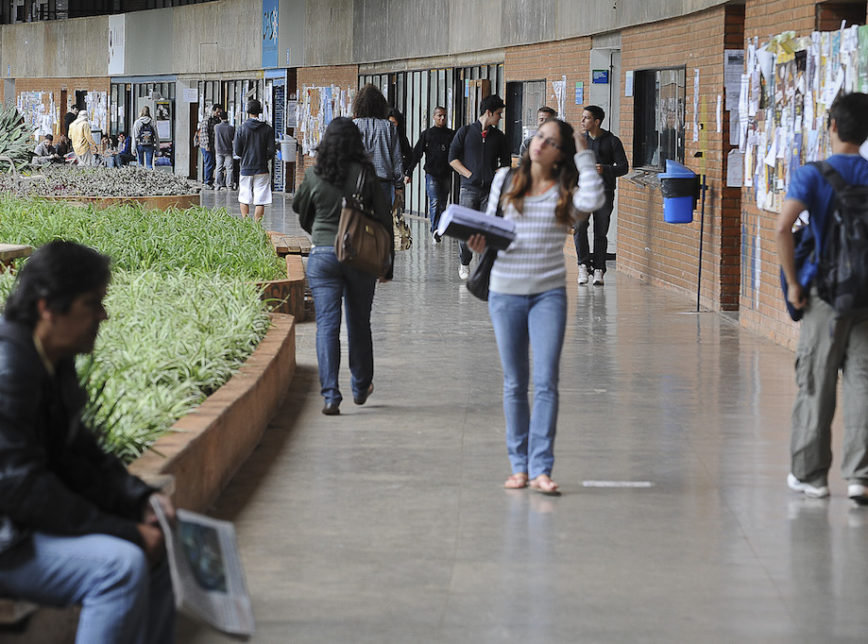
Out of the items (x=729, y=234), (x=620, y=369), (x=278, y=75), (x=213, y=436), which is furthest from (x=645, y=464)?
(x=278, y=75)

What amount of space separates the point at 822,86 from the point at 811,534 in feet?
17.6

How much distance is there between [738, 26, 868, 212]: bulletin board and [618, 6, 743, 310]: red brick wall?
31.2 inches

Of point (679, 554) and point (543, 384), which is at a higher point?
point (543, 384)

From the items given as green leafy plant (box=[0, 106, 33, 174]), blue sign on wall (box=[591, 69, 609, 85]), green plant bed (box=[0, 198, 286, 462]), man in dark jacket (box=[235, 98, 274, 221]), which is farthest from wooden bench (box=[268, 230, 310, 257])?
green leafy plant (box=[0, 106, 33, 174])

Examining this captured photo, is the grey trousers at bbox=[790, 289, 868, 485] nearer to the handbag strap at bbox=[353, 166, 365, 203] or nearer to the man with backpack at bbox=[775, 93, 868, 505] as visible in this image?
the man with backpack at bbox=[775, 93, 868, 505]

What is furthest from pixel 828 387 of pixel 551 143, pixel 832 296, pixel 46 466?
pixel 46 466

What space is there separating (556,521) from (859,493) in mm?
1445

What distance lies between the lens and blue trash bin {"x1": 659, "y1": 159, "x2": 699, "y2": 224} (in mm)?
14406

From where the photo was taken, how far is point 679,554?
19.9ft

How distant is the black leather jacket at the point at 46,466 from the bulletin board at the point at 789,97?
720cm

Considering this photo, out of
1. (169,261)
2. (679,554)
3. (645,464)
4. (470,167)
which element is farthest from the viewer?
(470,167)

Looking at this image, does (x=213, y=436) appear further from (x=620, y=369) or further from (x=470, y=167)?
(x=470, y=167)

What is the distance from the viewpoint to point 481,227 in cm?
687

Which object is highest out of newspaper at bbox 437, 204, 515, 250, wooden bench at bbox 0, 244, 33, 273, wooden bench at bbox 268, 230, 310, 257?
newspaper at bbox 437, 204, 515, 250
